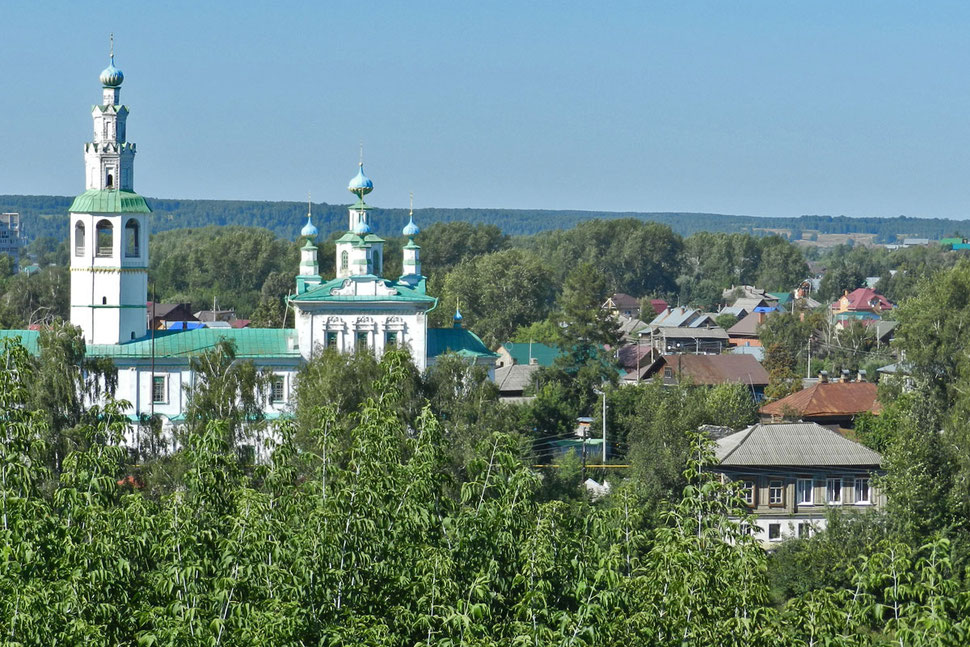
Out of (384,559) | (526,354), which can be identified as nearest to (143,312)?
(526,354)

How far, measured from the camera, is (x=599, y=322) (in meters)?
46.3

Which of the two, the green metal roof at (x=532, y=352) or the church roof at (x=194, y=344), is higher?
the church roof at (x=194, y=344)

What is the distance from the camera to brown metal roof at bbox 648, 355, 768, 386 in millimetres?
48625

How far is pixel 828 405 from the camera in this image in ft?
130

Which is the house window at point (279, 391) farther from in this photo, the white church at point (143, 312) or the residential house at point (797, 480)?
the residential house at point (797, 480)

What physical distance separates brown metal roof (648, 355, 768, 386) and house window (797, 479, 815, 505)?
59.1ft

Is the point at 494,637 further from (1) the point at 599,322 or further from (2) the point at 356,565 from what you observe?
(1) the point at 599,322

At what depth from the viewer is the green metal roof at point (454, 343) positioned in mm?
37094

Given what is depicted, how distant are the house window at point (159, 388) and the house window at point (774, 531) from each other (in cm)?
1255

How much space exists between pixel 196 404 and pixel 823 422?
53.6 feet

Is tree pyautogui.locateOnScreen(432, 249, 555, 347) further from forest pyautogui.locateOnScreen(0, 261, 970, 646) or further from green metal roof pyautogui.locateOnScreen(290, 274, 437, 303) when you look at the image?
forest pyautogui.locateOnScreen(0, 261, 970, 646)

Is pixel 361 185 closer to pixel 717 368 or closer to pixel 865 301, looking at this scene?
pixel 717 368

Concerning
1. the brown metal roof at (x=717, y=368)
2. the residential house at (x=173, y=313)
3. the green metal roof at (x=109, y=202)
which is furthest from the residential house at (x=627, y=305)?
the green metal roof at (x=109, y=202)

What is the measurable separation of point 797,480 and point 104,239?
1495 centimetres
